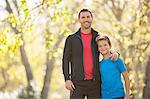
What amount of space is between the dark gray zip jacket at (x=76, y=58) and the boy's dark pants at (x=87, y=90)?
3.3 inches

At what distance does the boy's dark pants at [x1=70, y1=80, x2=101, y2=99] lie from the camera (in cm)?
718

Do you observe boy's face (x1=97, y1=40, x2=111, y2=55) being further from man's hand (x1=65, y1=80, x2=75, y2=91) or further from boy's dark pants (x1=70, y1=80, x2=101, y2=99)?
man's hand (x1=65, y1=80, x2=75, y2=91)

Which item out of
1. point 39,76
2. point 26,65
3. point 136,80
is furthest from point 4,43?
point 39,76

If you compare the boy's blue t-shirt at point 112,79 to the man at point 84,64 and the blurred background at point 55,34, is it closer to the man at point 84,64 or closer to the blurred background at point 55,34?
the man at point 84,64

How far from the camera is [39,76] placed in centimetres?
4853

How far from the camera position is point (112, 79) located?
7.10 meters

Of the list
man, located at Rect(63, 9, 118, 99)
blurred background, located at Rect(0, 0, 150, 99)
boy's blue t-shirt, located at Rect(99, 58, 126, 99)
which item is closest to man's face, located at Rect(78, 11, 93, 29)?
man, located at Rect(63, 9, 118, 99)

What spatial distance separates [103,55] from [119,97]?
2.05 feet

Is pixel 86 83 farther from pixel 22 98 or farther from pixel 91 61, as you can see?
pixel 22 98

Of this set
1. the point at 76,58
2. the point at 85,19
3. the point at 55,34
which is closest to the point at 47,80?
the point at 55,34

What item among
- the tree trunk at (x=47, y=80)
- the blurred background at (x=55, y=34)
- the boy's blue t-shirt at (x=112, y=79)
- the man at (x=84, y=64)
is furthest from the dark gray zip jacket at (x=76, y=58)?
the tree trunk at (x=47, y=80)

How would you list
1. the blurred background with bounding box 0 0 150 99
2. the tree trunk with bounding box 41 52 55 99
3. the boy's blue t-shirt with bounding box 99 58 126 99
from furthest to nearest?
the tree trunk with bounding box 41 52 55 99
the blurred background with bounding box 0 0 150 99
the boy's blue t-shirt with bounding box 99 58 126 99

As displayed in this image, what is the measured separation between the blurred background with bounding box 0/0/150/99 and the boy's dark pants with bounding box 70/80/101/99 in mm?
2356

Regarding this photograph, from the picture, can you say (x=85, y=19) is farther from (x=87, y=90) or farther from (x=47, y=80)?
(x=47, y=80)
